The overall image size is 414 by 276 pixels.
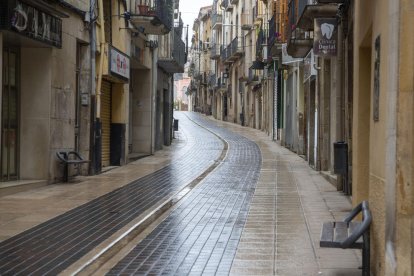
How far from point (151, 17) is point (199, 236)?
1316 centimetres

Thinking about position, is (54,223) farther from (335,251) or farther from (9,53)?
(9,53)

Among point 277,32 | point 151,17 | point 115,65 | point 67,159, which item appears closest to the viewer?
point 67,159

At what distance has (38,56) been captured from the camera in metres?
14.3

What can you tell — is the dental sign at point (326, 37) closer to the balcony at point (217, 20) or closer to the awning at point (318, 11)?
the awning at point (318, 11)

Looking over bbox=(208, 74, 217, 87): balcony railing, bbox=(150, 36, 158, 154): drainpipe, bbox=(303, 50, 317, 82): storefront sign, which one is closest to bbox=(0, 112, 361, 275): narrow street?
bbox=(303, 50, 317, 82): storefront sign

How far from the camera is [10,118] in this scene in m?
14.0

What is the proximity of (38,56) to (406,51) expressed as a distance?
10638 mm

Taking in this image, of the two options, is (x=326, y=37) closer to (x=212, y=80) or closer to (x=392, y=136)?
(x=392, y=136)

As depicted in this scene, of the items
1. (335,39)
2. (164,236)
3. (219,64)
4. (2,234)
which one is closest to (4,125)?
(2,234)

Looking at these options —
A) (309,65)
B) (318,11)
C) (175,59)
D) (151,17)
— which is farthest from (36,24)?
(175,59)

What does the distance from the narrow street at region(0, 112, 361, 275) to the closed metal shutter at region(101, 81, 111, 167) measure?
2214 millimetres

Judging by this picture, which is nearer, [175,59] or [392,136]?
[392,136]

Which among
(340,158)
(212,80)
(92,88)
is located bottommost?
(340,158)

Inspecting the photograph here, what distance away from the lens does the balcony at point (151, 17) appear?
2086 cm
